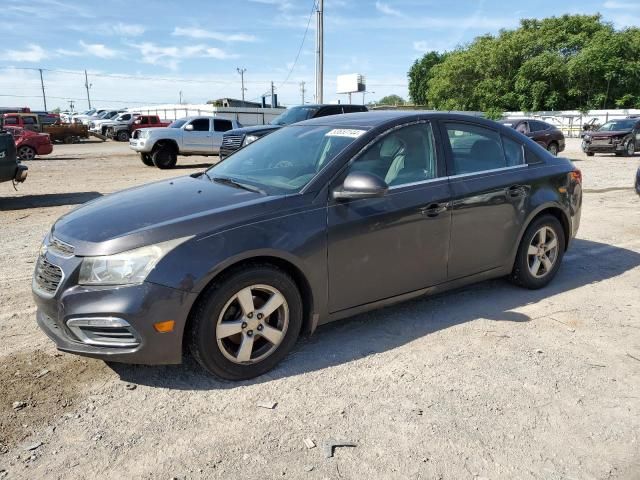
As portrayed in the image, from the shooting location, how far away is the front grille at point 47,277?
3137 millimetres

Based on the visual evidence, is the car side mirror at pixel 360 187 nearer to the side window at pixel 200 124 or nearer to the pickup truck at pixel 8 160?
the pickup truck at pixel 8 160

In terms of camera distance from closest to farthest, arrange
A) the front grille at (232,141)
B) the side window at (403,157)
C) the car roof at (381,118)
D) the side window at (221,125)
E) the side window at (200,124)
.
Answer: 1. the side window at (403,157)
2. the car roof at (381,118)
3. the front grille at (232,141)
4. the side window at (200,124)
5. the side window at (221,125)

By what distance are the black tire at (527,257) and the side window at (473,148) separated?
0.65 metres

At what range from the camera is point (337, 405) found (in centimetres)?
310

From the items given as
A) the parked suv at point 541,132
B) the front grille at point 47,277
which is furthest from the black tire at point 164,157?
the front grille at point 47,277

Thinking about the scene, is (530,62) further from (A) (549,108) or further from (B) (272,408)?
(B) (272,408)

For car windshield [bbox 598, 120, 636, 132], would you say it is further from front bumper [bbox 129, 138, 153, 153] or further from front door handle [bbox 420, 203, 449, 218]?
front door handle [bbox 420, 203, 449, 218]

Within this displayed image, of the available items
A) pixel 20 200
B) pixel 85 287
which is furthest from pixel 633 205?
pixel 20 200

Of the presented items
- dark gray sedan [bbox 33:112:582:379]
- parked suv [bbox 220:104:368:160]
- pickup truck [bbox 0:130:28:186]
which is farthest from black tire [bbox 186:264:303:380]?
parked suv [bbox 220:104:368:160]

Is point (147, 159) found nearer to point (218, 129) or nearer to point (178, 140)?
point (178, 140)

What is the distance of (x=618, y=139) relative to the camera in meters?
21.7

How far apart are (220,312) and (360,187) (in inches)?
46.4

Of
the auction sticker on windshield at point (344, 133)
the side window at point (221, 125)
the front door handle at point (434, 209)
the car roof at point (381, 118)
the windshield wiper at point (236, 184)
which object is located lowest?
the front door handle at point (434, 209)

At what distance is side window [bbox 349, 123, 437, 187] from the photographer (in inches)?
153
